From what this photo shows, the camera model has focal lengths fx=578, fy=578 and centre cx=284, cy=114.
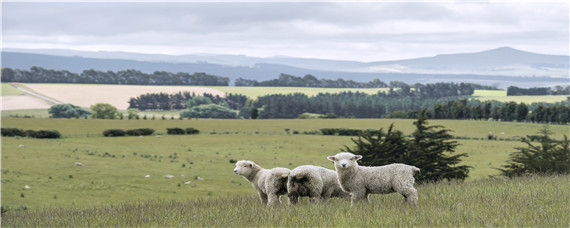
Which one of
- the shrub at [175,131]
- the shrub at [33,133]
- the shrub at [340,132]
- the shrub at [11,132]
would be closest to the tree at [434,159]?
the shrub at [33,133]

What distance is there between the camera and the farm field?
5388 centimetres

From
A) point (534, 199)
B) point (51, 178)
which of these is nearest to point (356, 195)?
point (534, 199)

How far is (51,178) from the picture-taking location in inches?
2351

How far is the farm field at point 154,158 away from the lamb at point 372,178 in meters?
14.5

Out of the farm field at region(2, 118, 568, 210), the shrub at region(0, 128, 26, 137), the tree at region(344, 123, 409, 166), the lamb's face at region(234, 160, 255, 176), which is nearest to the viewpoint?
the lamb's face at region(234, 160, 255, 176)

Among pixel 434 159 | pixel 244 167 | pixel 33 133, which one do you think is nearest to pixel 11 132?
pixel 33 133

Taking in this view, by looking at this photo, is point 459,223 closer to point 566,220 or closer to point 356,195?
point 566,220

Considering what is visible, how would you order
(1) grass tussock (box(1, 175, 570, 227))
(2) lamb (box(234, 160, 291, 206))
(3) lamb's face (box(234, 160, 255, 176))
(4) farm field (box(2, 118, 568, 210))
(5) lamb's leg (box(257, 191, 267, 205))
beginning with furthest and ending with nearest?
(4) farm field (box(2, 118, 568, 210)) < (3) lamb's face (box(234, 160, 255, 176)) < (5) lamb's leg (box(257, 191, 267, 205)) < (2) lamb (box(234, 160, 291, 206)) < (1) grass tussock (box(1, 175, 570, 227))

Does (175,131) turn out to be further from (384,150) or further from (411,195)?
(411,195)

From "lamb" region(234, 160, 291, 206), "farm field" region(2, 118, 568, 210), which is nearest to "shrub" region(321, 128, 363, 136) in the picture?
"farm field" region(2, 118, 568, 210)

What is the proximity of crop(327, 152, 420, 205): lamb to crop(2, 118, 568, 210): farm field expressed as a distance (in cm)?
1455

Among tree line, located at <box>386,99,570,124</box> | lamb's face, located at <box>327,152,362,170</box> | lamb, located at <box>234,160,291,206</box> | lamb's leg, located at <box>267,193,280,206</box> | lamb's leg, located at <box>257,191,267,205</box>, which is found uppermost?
lamb's face, located at <box>327,152,362,170</box>

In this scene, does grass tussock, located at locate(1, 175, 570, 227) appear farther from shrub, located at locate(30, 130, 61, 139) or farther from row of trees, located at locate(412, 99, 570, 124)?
row of trees, located at locate(412, 99, 570, 124)

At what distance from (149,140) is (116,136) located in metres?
10.9
